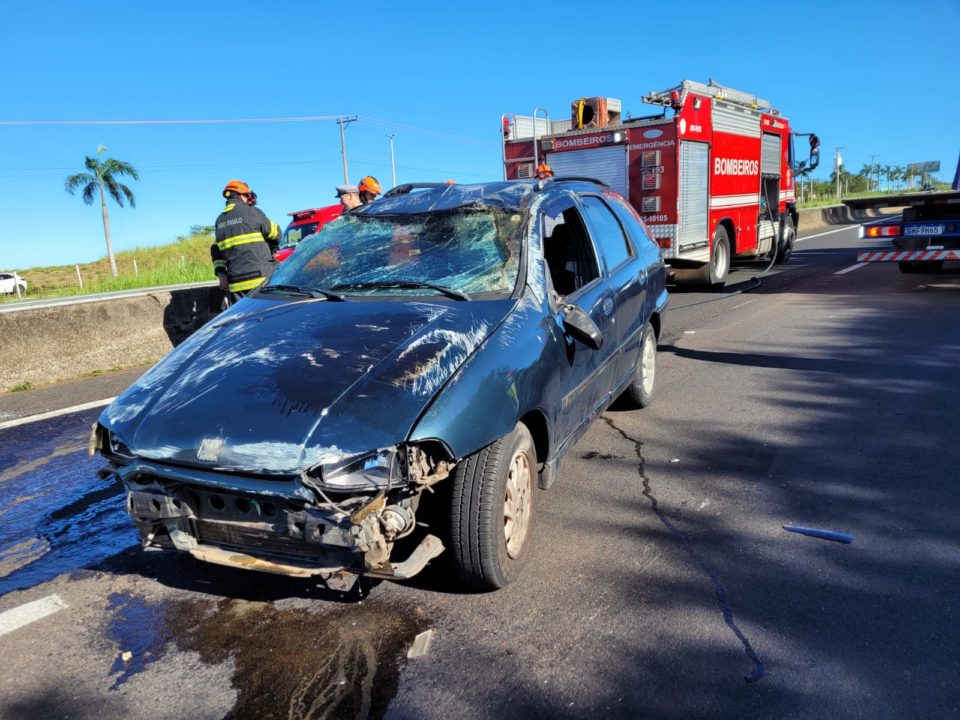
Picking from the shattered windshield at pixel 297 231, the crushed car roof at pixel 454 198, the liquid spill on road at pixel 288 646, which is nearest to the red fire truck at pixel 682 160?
the shattered windshield at pixel 297 231

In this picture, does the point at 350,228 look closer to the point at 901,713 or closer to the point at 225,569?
the point at 225,569

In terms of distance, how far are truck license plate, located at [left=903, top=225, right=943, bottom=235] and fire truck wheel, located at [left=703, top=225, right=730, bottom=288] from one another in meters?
2.71

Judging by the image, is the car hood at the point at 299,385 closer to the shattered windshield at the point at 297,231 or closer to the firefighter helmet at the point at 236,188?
the firefighter helmet at the point at 236,188

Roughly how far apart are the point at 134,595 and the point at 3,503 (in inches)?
65.4

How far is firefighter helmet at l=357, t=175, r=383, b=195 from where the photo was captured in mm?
8742

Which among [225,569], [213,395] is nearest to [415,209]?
[213,395]

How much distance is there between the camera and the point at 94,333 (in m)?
7.73

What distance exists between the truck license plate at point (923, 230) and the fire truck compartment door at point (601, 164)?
169 inches

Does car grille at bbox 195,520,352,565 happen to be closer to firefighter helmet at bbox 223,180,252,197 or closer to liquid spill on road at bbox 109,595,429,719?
liquid spill on road at bbox 109,595,429,719

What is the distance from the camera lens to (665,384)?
20.6 feet

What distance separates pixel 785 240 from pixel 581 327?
44.7 ft

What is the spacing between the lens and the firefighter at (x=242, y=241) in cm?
689

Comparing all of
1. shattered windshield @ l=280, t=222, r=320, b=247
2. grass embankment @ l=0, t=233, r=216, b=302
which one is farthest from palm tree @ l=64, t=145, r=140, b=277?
shattered windshield @ l=280, t=222, r=320, b=247

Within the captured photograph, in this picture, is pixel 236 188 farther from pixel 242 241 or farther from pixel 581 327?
pixel 581 327
